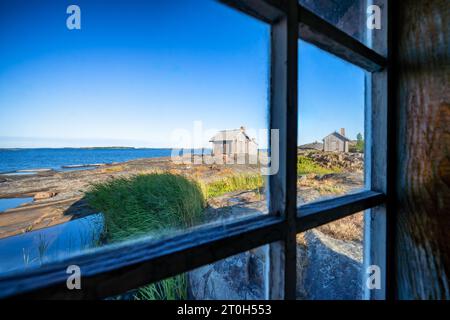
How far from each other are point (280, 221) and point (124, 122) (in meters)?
0.44

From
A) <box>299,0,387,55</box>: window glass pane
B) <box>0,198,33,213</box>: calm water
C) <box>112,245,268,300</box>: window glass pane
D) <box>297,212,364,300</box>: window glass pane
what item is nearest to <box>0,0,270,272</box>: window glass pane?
<box>0,198,33,213</box>: calm water

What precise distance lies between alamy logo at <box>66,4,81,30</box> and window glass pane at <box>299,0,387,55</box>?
825 mm

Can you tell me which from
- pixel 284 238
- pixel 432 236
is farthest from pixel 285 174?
pixel 432 236

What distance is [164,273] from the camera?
1.37 ft

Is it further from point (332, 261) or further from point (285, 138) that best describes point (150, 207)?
point (332, 261)

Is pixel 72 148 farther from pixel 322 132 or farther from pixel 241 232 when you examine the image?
pixel 322 132

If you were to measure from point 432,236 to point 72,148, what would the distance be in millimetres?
1187

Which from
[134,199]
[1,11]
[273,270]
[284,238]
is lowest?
[273,270]

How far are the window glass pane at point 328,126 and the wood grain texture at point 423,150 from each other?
16 cm

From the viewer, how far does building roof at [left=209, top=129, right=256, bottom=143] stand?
0.59 meters

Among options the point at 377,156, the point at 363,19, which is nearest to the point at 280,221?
the point at 377,156

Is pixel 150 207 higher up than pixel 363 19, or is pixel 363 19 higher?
pixel 363 19

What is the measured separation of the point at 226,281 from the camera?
638 mm
